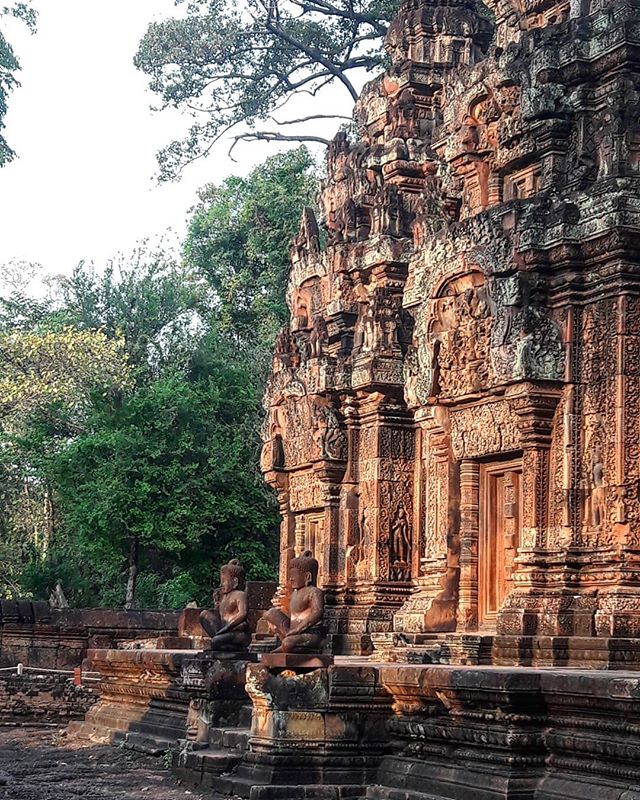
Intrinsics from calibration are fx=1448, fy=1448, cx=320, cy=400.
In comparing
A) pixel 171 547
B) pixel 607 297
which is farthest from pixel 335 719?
pixel 171 547

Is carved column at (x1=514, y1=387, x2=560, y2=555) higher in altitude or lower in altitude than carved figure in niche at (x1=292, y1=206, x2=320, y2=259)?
lower

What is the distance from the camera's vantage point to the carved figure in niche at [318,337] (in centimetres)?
1939

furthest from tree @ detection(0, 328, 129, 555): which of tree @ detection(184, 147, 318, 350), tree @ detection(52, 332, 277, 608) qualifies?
tree @ detection(184, 147, 318, 350)

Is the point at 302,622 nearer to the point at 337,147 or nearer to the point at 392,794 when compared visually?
the point at 392,794

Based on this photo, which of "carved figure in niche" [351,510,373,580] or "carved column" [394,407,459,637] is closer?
"carved column" [394,407,459,637]

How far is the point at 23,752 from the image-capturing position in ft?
53.0

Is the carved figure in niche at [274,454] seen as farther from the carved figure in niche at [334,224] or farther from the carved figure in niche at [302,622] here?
the carved figure in niche at [302,622]

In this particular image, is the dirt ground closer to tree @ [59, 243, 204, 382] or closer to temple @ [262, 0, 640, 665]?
temple @ [262, 0, 640, 665]

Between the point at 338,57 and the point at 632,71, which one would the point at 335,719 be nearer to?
the point at 632,71

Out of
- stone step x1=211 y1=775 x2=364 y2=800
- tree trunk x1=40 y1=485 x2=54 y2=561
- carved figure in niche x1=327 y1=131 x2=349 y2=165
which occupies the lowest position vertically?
stone step x1=211 y1=775 x2=364 y2=800

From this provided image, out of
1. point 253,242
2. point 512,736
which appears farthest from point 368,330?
point 253,242

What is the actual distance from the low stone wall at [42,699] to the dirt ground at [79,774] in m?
3.21

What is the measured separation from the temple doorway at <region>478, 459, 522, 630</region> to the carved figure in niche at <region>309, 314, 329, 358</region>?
17.0 feet

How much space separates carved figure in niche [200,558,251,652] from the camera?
45.8 ft
